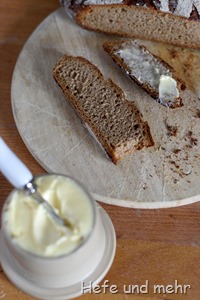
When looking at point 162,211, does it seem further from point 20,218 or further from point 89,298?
point 20,218

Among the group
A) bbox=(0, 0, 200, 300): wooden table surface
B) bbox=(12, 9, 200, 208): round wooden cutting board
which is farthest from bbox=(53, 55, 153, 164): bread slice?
bbox=(0, 0, 200, 300): wooden table surface

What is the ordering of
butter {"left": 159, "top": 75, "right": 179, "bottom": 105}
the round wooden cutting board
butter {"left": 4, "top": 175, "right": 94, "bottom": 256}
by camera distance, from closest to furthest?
butter {"left": 4, "top": 175, "right": 94, "bottom": 256}
the round wooden cutting board
butter {"left": 159, "top": 75, "right": 179, "bottom": 105}

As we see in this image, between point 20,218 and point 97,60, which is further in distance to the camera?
point 97,60

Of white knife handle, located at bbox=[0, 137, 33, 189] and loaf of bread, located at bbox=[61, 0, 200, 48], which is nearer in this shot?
white knife handle, located at bbox=[0, 137, 33, 189]

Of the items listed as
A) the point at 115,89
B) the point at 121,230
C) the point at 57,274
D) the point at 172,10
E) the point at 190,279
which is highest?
the point at 172,10

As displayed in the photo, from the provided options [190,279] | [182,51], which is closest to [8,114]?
[182,51]

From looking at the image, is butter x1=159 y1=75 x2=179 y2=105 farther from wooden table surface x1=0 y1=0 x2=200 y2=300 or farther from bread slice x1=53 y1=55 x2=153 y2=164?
wooden table surface x1=0 y1=0 x2=200 y2=300

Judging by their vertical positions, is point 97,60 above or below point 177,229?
above
